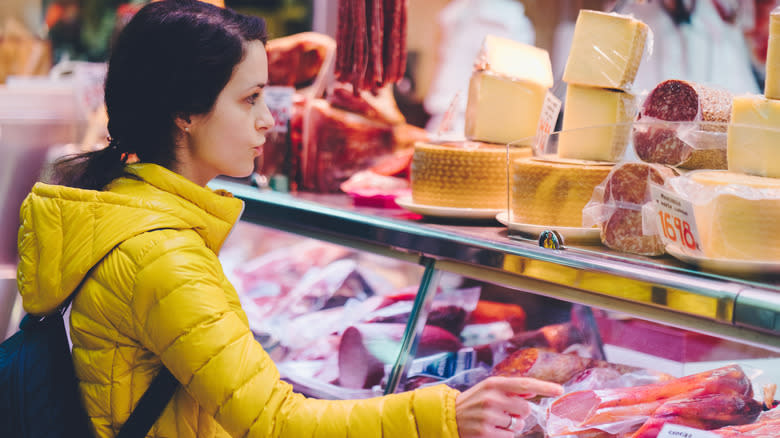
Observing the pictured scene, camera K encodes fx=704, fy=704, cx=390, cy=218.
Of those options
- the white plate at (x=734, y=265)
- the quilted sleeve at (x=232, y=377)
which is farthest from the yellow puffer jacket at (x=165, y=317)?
the white plate at (x=734, y=265)

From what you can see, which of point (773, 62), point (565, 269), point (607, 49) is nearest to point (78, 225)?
point (565, 269)

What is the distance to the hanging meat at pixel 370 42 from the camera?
240 centimetres

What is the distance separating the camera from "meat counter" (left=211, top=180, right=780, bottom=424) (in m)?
1.12

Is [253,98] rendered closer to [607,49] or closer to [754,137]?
[607,49]

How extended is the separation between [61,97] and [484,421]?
362 cm

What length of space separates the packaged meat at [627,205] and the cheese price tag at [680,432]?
0.32 m

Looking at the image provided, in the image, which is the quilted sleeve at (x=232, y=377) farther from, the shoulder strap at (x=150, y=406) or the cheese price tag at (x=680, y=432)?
the cheese price tag at (x=680, y=432)

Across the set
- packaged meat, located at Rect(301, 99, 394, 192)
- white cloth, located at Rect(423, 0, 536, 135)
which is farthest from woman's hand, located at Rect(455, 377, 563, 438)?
white cloth, located at Rect(423, 0, 536, 135)

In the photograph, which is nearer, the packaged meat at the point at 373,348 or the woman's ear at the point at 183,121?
the woman's ear at the point at 183,121

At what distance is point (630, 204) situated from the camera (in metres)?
1.38

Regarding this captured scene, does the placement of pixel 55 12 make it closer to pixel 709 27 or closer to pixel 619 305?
pixel 709 27

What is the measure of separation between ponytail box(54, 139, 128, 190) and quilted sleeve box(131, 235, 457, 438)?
0.31 metres

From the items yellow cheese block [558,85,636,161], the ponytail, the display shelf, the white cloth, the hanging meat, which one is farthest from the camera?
the white cloth

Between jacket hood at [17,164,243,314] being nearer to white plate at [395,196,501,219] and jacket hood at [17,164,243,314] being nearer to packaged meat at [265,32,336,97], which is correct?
white plate at [395,196,501,219]
